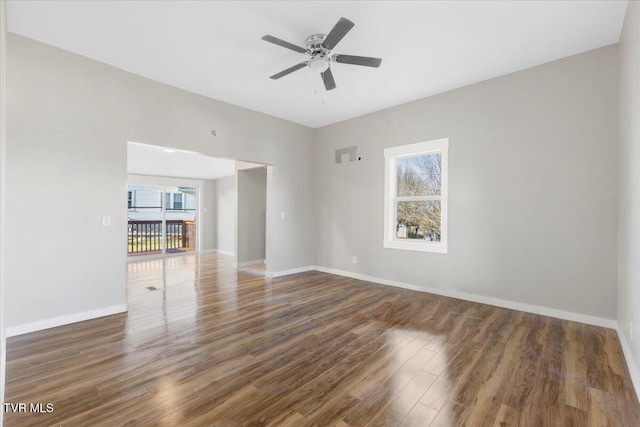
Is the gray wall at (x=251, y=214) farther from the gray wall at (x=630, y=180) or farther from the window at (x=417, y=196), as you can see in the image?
the gray wall at (x=630, y=180)

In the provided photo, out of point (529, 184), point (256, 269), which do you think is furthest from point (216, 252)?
point (529, 184)

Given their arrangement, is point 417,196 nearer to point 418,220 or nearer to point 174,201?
point 418,220

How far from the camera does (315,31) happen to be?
111 inches

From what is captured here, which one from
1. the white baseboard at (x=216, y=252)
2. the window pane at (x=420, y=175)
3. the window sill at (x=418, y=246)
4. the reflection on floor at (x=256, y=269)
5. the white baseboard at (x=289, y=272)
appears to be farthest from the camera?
the white baseboard at (x=216, y=252)

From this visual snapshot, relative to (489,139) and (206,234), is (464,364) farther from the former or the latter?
(206,234)

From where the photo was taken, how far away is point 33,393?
6.28ft

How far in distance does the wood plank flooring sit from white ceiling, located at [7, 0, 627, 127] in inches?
120

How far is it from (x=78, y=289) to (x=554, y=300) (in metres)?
5.54

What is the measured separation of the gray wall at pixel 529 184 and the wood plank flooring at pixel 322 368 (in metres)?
0.49

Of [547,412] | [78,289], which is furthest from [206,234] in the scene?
[547,412]

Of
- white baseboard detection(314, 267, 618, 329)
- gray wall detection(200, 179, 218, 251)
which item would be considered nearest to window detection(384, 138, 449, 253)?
white baseboard detection(314, 267, 618, 329)

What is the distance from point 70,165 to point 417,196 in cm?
468

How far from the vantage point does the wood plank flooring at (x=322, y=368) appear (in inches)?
68.7

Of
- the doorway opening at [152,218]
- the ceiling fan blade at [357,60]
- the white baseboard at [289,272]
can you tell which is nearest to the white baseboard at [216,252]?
the doorway opening at [152,218]
